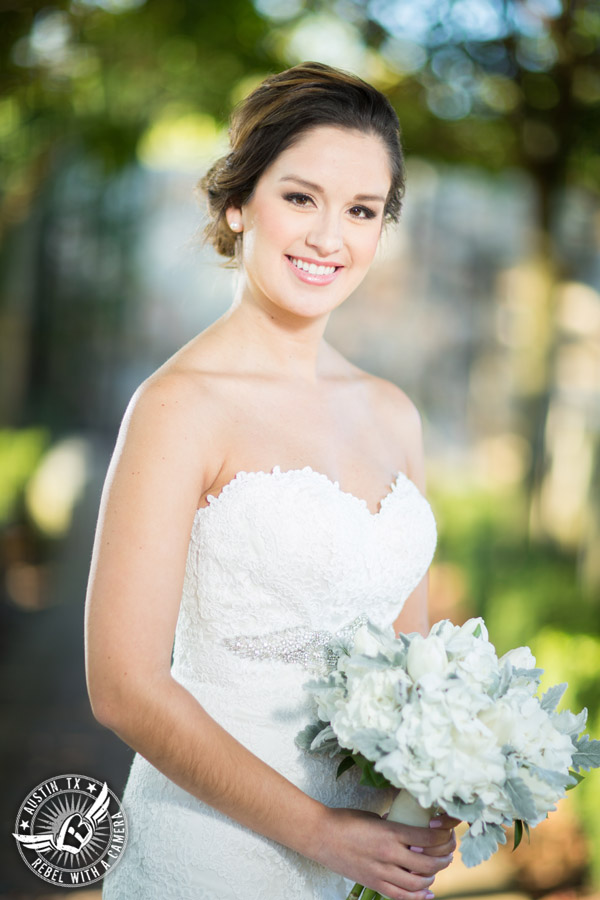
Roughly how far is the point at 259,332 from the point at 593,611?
3162 millimetres

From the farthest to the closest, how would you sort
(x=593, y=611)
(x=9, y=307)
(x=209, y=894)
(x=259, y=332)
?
(x=9, y=307)
(x=593, y=611)
(x=259, y=332)
(x=209, y=894)

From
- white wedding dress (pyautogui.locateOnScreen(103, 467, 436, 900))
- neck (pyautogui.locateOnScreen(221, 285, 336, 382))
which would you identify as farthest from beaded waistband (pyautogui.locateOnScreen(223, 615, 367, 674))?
neck (pyautogui.locateOnScreen(221, 285, 336, 382))

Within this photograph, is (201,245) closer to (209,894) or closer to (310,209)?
(310,209)

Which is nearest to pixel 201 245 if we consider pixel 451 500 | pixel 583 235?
pixel 583 235

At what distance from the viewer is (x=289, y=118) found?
1.98m

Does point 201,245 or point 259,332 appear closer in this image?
point 259,332

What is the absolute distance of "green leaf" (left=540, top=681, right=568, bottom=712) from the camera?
5.64ft

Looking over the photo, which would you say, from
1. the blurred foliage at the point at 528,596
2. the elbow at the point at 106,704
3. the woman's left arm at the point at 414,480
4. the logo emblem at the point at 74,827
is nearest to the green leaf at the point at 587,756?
the woman's left arm at the point at 414,480

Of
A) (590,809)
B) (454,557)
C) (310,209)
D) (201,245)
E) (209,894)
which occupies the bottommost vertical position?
(454,557)

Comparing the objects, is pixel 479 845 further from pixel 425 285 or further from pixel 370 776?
pixel 425 285

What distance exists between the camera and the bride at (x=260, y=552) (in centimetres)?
168

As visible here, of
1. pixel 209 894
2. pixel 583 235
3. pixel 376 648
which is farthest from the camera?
pixel 583 235

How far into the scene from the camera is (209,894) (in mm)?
1881

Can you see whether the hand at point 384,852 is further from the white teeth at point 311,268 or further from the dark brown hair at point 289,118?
the dark brown hair at point 289,118
